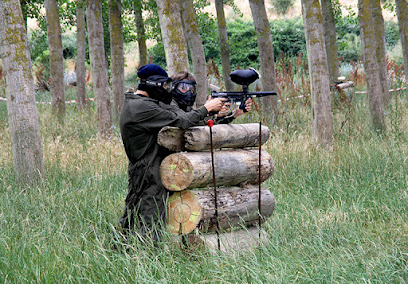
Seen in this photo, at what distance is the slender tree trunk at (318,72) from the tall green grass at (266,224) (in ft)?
1.02

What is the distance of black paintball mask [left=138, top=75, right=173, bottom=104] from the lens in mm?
4473

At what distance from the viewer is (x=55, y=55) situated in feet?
42.0

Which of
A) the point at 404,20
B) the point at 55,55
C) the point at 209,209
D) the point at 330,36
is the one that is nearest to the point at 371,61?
the point at 404,20

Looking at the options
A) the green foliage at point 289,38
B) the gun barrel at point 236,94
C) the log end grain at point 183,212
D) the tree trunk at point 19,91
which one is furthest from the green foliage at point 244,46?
the log end grain at point 183,212

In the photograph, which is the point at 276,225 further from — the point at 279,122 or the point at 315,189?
the point at 279,122

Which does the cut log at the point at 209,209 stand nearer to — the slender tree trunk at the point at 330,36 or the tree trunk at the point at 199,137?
the tree trunk at the point at 199,137

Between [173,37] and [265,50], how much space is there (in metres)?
4.61

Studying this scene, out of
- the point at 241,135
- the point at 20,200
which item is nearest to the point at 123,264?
the point at 241,135

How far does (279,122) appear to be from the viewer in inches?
403

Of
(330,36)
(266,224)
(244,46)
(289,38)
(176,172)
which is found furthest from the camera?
(289,38)

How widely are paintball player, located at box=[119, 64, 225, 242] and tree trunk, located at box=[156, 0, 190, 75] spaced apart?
1.92 metres

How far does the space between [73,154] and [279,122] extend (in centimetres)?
428

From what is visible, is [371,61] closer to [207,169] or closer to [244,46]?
[207,169]

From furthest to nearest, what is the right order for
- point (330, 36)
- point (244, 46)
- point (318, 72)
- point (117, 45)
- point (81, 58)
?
point (244, 46) < point (81, 58) < point (330, 36) < point (117, 45) < point (318, 72)
